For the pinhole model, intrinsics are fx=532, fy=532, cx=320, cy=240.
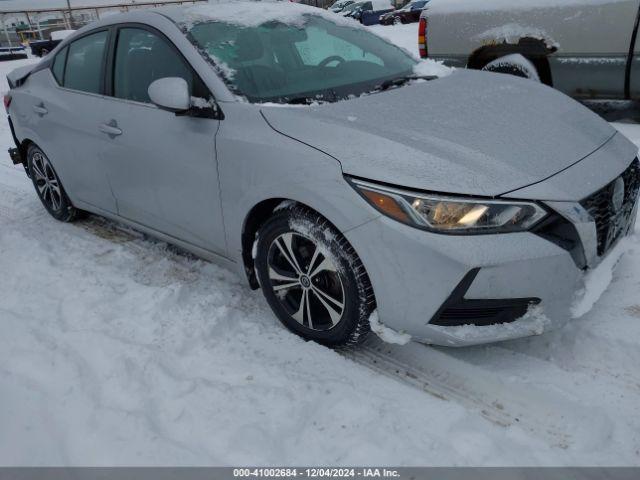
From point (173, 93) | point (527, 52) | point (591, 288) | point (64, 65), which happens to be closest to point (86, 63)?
point (64, 65)

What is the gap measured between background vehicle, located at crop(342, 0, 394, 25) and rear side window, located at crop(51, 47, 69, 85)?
870 inches

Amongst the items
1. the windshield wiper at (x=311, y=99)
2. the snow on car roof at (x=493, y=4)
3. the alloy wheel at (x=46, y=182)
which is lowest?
the alloy wheel at (x=46, y=182)

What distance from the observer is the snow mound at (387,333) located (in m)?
2.31

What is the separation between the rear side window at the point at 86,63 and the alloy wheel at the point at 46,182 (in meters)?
0.80

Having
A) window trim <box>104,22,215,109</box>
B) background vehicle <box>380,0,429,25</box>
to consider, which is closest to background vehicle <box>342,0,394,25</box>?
background vehicle <box>380,0,429,25</box>

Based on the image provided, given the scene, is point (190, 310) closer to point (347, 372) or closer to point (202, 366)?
point (202, 366)

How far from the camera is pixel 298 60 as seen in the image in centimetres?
307

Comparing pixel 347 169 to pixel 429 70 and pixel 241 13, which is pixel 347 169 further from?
pixel 241 13

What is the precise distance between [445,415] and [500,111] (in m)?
1.46

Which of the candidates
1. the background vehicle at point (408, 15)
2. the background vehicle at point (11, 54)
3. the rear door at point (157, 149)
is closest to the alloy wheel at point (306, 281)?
the rear door at point (157, 149)

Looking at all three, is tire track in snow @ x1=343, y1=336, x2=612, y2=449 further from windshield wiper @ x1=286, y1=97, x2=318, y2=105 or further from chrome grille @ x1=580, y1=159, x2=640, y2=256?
windshield wiper @ x1=286, y1=97, x2=318, y2=105

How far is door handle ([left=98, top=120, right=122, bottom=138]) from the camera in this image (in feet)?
10.8

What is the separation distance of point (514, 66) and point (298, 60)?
307 cm

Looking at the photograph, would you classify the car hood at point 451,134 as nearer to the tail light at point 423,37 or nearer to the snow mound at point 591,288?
the snow mound at point 591,288
